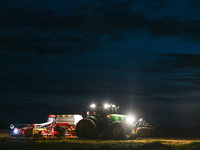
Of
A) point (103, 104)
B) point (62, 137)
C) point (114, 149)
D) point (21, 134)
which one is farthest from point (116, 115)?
point (114, 149)

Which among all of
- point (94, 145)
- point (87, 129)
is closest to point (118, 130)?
point (87, 129)

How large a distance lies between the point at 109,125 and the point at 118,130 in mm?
880

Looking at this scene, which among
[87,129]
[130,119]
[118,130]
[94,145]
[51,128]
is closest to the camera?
[94,145]

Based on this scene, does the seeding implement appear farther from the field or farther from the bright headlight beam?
the field

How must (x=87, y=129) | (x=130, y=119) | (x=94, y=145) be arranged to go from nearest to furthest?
(x=94, y=145) < (x=87, y=129) < (x=130, y=119)

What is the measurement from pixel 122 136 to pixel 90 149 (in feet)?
28.8

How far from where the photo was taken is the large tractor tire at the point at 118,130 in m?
25.7

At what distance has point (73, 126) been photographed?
29.0 meters

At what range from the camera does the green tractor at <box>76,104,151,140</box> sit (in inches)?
1021

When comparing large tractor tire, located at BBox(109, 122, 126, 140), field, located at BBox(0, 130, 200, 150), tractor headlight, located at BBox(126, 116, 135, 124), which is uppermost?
tractor headlight, located at BBox(126, 116, 135, 124)

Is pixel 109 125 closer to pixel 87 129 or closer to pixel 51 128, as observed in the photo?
pixel 87 129

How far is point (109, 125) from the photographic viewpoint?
26.3m

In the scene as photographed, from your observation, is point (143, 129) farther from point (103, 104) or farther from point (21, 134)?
point (21, 134)

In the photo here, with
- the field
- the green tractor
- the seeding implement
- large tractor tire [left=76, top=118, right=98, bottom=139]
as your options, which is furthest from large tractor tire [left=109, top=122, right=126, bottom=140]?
the seeding implement
